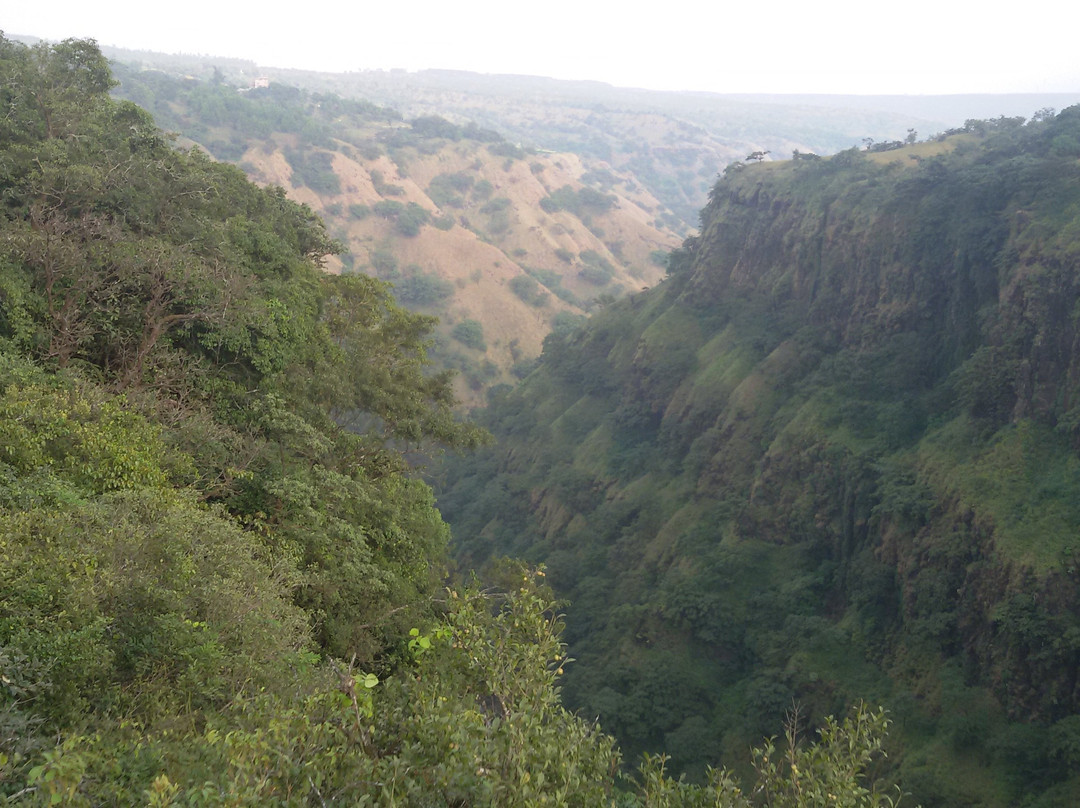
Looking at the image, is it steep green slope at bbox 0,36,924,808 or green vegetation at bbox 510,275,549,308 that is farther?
green vegetation at bbox 510,275,549,308

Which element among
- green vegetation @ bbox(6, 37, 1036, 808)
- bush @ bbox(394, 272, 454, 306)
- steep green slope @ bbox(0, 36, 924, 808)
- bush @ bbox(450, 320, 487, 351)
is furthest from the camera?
bush @ bbox(394, 272, 454, 306)

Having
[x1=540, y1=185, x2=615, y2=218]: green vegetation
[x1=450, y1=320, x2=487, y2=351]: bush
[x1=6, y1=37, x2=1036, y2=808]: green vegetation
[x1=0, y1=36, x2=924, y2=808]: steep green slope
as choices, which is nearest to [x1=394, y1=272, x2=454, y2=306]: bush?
[x1=450, y1=320, x2=487, y2=351]: bush

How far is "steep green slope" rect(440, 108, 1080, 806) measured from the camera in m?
25.9

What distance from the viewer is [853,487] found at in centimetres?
3434

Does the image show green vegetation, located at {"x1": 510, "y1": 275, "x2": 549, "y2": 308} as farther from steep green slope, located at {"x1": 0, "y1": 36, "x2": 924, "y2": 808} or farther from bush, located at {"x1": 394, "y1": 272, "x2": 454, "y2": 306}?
steep green slope, located at {"x1": 0, "y1": 36, "x2": 924, "y2": 808}

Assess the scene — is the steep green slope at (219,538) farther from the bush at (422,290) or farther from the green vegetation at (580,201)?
the green vegetation at (580,201)

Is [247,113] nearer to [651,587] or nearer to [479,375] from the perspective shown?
[479,375]

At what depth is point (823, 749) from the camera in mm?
7316

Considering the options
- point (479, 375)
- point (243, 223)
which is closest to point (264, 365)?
point (243, 223)

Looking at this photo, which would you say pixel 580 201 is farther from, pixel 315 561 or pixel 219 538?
pixel 219 538

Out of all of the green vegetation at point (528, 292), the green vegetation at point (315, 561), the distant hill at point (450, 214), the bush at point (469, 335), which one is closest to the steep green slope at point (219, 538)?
the green vegetation at point (315, 561)

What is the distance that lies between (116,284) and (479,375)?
2428 inches

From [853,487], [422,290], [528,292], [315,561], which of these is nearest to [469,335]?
[422,290]

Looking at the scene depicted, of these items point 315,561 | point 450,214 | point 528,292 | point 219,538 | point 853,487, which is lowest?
point 528,292
